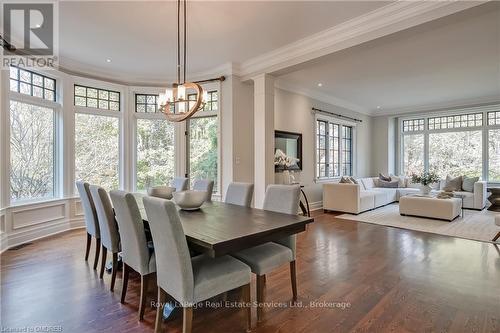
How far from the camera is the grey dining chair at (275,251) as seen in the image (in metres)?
2.12

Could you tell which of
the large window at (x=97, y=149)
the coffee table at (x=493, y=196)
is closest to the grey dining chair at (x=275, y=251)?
the large window at (x=97, y=149)

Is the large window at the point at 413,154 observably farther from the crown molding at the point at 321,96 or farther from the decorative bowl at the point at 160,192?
the decorative bowl at the point at 160,192

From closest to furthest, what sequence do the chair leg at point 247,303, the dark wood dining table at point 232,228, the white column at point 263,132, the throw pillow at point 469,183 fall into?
the dark wood dining table at point 232,228 → the chair leg at point 247,303 → the white column at point 263,132 → the throw pillow at point 469,183

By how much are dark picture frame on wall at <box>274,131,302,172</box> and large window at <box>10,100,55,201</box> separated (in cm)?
402

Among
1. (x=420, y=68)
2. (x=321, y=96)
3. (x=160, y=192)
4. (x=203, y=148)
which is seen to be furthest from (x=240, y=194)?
(x=321, y=96)

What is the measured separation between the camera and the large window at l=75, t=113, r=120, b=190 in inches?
190

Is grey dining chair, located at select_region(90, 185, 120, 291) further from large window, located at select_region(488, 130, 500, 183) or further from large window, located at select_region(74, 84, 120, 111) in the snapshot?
large window, located at select_region(488, 130, 500, 183)

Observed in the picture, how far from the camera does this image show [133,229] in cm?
206

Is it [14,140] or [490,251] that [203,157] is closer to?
[14,140]

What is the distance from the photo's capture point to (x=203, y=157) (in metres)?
5.47

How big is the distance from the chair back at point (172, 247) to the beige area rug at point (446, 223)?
4512 millimetres

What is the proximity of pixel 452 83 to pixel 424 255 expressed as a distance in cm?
446

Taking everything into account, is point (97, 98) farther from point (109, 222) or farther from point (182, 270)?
point (182, 270)

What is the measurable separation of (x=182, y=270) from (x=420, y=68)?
17.8ft
